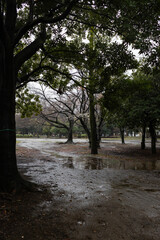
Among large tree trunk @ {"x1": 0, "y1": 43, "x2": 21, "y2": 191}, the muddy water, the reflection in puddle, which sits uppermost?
large tree trunk @ {"x1": 0, "y1": 43, "x2": 21, "y2": 191}

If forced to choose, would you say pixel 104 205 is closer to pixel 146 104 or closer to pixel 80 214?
pixel 80 214

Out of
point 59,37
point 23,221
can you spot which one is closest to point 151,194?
point 23,221

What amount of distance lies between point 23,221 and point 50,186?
2255 millimetres

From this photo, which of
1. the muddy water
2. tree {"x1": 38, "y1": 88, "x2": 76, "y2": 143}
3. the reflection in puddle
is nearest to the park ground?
the muddy water

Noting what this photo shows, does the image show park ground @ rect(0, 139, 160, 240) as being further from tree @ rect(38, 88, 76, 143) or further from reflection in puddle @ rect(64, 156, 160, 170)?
tree @ rect(38, 88, 76, 143)

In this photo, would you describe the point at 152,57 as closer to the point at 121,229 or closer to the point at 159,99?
the point at 121,229

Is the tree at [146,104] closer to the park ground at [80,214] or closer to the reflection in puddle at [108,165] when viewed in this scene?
the reflection in puddle at [108,165]

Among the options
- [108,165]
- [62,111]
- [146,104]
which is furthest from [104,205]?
[62,111]

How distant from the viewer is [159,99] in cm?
1208

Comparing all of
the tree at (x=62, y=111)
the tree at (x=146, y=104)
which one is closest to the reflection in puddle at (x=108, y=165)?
the tree at (x=146, y=104)

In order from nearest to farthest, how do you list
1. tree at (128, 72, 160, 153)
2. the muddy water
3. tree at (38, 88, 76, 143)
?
the muddy water → tree at (128, 72, 160, 153) → tree at (38, 88, 76, 143)

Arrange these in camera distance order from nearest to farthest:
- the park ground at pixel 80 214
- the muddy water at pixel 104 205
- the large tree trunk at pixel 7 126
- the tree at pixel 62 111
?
1. the park ground at pixel 80 214
2. the muddy water at pixel 104 205
3. the large tree trunk at pixel 7 126
4. the tree at pixel 62 111

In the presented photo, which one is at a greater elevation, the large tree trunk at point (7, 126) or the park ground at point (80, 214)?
the large tree trunk at point (7, 126)

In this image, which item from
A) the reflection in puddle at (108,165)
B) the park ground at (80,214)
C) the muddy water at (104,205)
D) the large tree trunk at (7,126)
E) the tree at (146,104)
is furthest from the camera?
the tree at (146,104)
